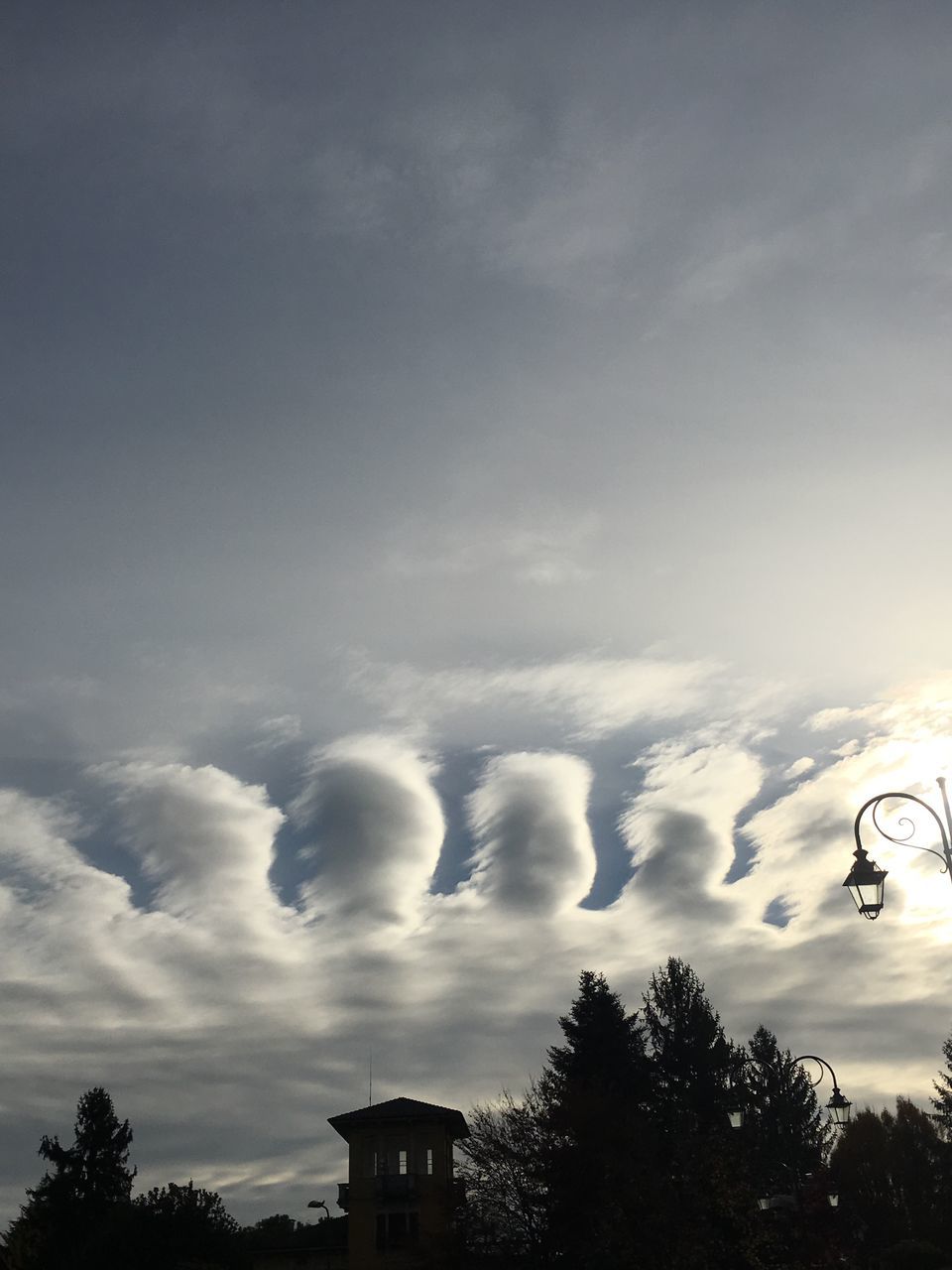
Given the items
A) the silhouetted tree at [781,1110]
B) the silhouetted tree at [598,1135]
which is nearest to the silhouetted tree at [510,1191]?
the silhouetted tree at [598,1135]

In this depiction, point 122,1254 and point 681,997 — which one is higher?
point 681,997

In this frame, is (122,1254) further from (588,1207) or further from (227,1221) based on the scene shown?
(588,1207)

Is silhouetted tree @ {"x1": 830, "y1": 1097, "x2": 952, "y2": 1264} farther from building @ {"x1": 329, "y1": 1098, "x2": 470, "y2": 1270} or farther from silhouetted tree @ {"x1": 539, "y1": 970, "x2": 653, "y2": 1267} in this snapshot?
building @ {"x1": 329, "y1": 1098, "x2": 470, "y2": 1270}

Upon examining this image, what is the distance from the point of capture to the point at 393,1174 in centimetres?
7338

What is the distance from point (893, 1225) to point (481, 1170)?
50.8 metres

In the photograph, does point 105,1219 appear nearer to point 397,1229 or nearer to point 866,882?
point 397,1229

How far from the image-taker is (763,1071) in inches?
3991

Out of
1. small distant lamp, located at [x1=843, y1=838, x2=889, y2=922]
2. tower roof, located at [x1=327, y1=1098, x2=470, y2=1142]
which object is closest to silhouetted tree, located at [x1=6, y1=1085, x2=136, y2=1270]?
tower roof, located at [x1=327, y1=1098, x2=470, y2=1142]

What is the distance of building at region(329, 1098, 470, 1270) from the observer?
7131 cm

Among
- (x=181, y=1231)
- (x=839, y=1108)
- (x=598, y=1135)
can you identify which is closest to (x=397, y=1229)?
(x=181, y=1231)

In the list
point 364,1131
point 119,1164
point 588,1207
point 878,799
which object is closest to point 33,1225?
point 119,1164

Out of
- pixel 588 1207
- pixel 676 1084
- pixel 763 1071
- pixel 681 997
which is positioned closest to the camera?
pixel 588 1207

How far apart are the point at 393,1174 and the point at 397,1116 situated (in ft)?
11.3

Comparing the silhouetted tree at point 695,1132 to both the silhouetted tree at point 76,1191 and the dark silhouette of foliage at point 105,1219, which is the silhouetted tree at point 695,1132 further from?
the silhouetted tree at point 76,1191
